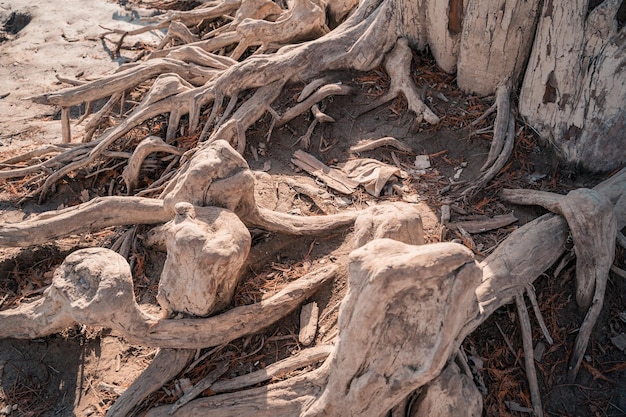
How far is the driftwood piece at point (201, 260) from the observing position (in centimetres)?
349

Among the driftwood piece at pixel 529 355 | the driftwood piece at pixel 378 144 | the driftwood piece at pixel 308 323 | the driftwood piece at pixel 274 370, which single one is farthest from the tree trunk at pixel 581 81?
the driftwood piece at pixel 274 370

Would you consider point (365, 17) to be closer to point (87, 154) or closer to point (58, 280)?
point (87, 154)

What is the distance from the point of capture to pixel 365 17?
5676 mm

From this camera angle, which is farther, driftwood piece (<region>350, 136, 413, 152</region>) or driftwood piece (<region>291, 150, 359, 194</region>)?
driftwood piece (<region>350, 136, 413, 152</region>)

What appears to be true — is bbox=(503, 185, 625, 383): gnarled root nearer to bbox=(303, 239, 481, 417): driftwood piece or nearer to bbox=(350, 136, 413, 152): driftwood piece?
bbox=(303, 239, 481, 417): driftwood piece

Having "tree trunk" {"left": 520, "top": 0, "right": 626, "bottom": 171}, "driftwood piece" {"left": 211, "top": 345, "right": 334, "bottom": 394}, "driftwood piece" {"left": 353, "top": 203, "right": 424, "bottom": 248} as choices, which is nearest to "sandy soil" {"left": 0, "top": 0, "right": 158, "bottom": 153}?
"driftwood piece" {"left": 211, "top": 345, "right": 334, "bottom": 394}

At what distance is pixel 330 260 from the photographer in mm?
4125

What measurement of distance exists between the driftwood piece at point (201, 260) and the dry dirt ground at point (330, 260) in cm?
31

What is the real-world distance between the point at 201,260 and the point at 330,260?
3.36ft

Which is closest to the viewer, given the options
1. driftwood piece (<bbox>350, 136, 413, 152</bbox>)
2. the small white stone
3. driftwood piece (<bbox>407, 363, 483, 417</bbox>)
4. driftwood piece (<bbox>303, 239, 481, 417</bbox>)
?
driftwood piece (<bbox>303, 239, 481, 417</bbox>)

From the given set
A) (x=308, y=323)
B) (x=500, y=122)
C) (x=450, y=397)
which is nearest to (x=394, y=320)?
(x=450, y=397)

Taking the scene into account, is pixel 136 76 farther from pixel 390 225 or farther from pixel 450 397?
pixel 450 397

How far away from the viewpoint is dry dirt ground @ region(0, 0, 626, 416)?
363cm

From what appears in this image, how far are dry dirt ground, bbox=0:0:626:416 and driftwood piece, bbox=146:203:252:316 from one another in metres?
0.31
